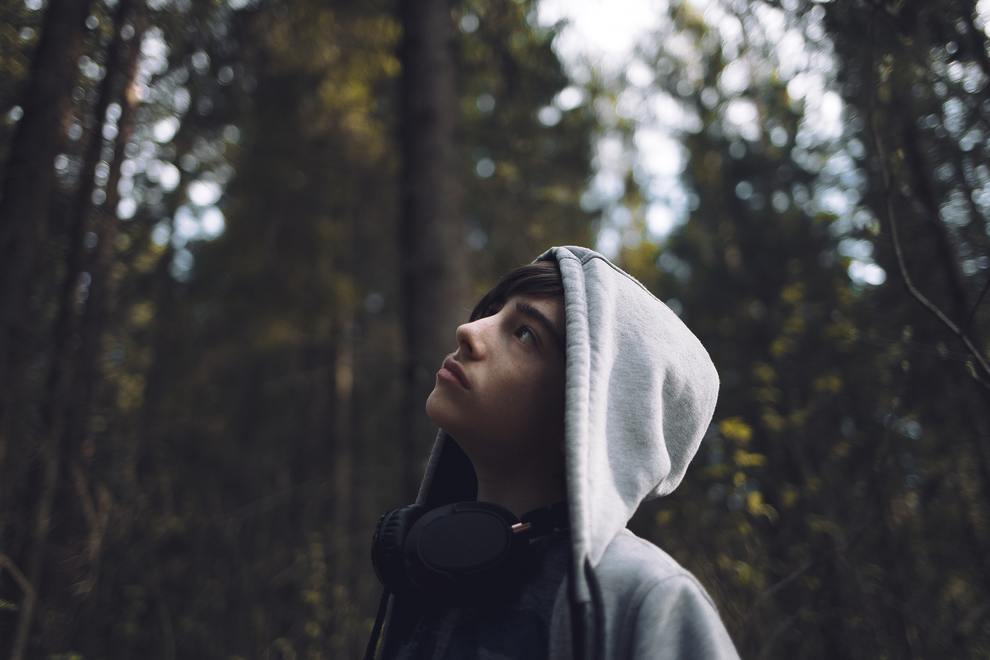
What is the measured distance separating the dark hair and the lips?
0.86ft

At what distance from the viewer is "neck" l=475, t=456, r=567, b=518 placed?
5.68 feet

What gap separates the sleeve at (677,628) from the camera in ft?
4.18

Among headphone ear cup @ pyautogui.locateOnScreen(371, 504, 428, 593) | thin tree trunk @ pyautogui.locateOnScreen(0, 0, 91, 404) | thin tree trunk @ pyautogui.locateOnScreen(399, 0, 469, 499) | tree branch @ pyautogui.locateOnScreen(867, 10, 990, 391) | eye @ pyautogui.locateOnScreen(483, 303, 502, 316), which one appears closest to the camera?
headphone ear cup @ pyautogui.locateOnScreen(371, 504, 428, 593)

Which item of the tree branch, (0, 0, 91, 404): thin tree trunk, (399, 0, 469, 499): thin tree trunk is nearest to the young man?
the tree branch

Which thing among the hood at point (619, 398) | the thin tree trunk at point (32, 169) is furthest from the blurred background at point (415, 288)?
the hood at point (619, 398)

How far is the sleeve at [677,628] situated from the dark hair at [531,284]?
0.72 m

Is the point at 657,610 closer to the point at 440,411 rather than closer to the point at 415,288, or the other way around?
the point at 440,411

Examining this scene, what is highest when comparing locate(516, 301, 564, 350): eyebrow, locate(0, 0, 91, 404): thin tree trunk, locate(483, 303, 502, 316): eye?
locate(0, 0, 91, 404): thin tree trunk

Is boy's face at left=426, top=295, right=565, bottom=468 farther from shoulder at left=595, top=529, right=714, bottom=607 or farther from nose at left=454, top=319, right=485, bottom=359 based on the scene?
shoulder at left=595, top=529, right=714, bottom=607

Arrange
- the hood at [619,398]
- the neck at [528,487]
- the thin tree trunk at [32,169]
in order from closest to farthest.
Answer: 1. the hood at [619,398]
2. the neck at [528,487]
3. the thin tree trunk at [32,169]

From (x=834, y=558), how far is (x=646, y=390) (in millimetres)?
2251

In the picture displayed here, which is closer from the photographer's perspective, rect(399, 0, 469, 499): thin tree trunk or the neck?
the neck

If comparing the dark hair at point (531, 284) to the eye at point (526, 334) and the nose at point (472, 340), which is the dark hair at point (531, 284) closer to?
the eye at point (526, 334)

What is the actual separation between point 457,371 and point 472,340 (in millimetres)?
78
